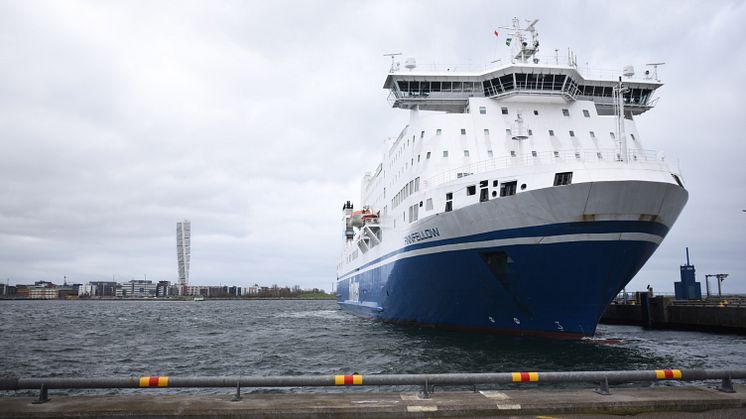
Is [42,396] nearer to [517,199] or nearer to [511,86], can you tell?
[517,199]

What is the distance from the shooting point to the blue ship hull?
686 inches

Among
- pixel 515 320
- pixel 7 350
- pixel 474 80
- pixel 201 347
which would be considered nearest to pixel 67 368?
pixel 201 347

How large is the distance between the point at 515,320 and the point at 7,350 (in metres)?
22.8

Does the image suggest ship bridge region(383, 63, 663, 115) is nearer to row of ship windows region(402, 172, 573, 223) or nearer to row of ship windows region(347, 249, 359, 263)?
row of ship windows region(402, 172, 573, 223)

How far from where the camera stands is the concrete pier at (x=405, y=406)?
661cm

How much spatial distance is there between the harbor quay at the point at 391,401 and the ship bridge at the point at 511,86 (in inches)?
797

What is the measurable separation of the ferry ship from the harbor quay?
10372 mm

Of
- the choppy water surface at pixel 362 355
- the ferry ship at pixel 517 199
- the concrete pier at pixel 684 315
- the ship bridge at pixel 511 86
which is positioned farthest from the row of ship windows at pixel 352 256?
the concrete pier at pixel 684 315

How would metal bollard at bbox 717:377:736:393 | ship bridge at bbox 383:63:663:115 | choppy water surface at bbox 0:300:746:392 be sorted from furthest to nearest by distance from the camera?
ship bridge at bbox 383:63:663:115, choppy water surface at bbox 0:300:746:392, metal bollard at bbox 717:377:736:393

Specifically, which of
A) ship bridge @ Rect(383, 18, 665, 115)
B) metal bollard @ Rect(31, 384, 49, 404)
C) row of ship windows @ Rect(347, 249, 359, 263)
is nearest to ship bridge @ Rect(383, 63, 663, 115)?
ship bridge @ Rect(383, 18, 665, 115)

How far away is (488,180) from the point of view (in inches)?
761

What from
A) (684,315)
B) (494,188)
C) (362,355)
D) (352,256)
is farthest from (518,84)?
(352,256)

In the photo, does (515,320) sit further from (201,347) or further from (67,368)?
(67,368)

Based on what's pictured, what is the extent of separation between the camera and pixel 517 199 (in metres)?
17.9
